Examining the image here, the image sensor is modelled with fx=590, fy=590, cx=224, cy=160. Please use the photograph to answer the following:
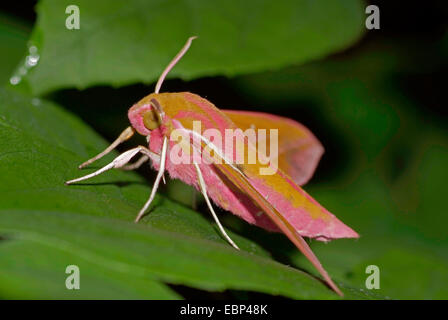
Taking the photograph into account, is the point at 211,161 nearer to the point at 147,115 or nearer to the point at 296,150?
the point at 147,115

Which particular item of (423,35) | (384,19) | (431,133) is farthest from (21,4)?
→ (431,133)

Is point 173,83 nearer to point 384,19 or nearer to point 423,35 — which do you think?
point 384,19

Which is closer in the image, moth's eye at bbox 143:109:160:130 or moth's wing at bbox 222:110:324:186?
moth's eye at bbox 143:109:160:130

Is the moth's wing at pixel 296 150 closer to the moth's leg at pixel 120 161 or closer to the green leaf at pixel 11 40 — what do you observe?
the moth's leg at pixel 120 161

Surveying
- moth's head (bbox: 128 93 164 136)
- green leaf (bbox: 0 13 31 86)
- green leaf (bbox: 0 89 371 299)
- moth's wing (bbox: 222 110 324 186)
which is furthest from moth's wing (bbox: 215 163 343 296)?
A: green leaf (bbox: 0 13 31 86)

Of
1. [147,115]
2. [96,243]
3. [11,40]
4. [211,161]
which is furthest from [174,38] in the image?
[96,243]

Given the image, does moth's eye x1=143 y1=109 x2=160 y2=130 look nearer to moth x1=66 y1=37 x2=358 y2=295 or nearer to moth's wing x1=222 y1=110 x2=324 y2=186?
moth x1=66 y1=37 x2=358 y2=295

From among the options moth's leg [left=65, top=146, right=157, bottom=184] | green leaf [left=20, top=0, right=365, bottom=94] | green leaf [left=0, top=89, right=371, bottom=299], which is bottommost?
green leaf [left=0, top=89, right=371, bottom=299]

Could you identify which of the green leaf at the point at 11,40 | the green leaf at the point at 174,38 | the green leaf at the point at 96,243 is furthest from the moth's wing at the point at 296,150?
the green leaf at the point at 11,40
